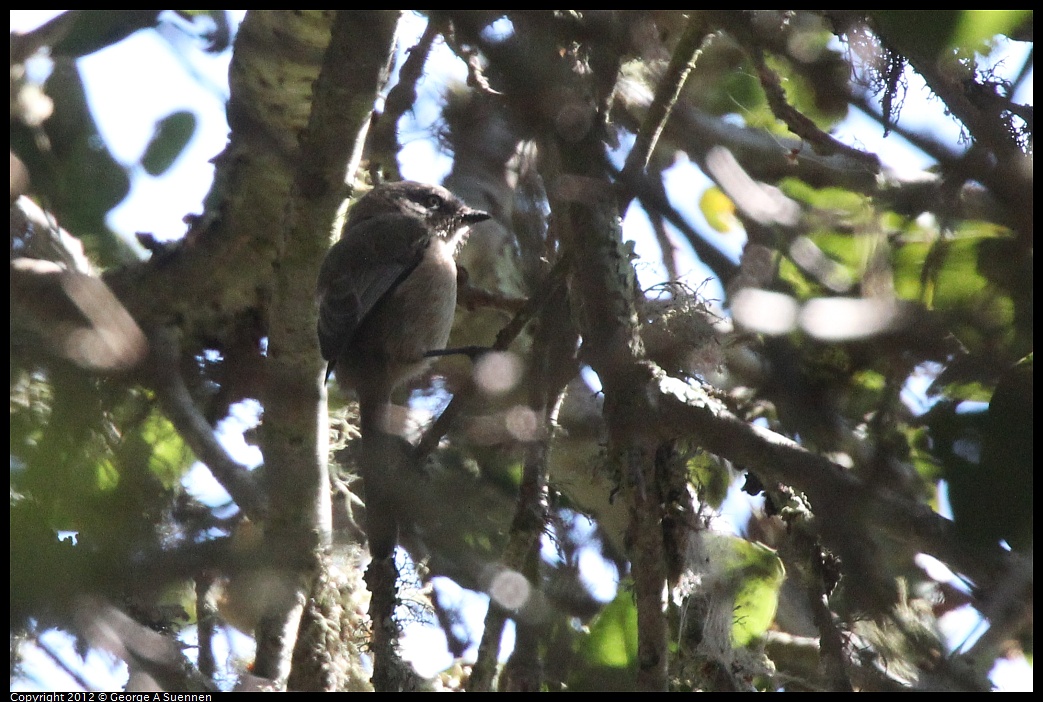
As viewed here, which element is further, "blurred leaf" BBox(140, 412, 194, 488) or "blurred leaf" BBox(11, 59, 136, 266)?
"blurred leaf" BBox(140, 412, 194, 488)

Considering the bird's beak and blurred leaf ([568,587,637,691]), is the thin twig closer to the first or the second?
blurred leaf ([568,587,637,691])

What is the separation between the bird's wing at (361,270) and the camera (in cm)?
370

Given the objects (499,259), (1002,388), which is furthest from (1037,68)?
(499,259)

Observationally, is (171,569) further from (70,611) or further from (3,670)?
(3,670)

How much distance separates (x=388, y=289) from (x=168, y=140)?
1756 mm

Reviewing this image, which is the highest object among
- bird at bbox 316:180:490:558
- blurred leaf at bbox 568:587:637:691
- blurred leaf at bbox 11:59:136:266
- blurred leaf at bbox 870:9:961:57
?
bird at bbox 316:180:490:558

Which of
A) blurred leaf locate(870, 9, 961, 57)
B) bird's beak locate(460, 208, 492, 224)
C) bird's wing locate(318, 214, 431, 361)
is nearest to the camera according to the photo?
blurred leaf locate(870, 9, 961, 57)

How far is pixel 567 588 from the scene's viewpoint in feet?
10.2

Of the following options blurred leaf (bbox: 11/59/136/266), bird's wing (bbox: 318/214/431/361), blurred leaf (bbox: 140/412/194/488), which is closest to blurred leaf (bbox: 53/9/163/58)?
blurred leaf (bbox: 11/59/136/266)

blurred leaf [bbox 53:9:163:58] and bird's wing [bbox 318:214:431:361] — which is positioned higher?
bird's wing [bbox 318:214:431:361]

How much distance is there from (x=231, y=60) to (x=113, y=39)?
1995 millimetres

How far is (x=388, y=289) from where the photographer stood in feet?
14.0

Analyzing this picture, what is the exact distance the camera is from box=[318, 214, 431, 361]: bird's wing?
3695mm

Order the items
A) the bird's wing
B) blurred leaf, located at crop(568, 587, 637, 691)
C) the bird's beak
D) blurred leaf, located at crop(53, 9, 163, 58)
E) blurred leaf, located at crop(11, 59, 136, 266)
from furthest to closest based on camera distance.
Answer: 1. the bird's beak
2. the bird's wing
3. blurred leaf, located at crop(568, 587, 637, 691)
4. blurred leaf, located at crop(11, 59, 136, 266)
5. blurred leaf, located at crop(53, 9, 163, 58)
